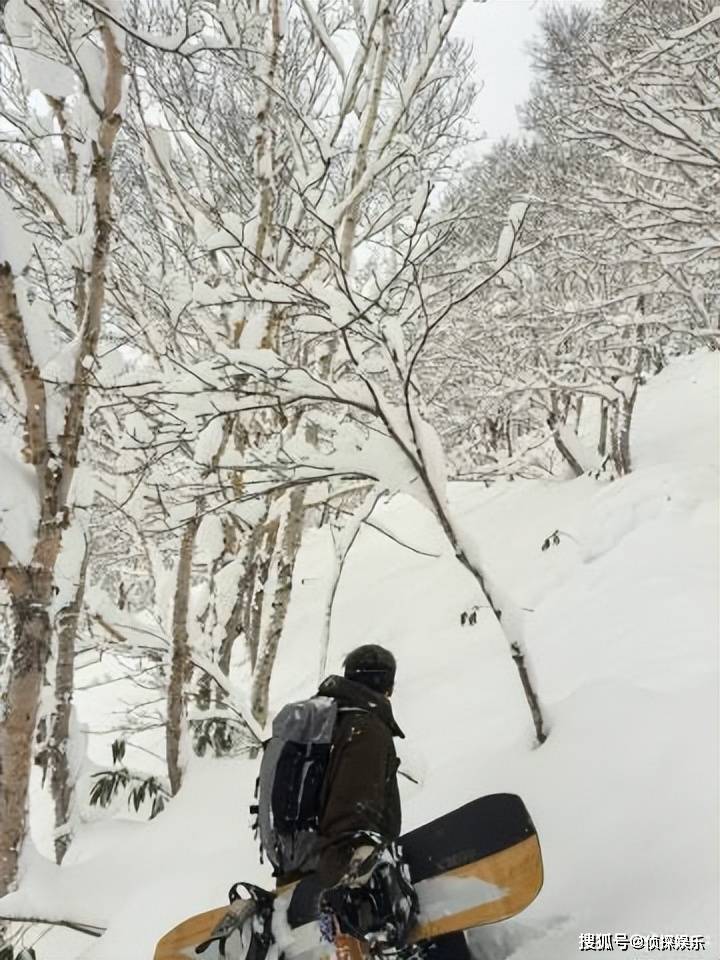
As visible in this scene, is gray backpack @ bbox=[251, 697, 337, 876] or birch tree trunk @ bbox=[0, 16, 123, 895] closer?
gray backpack @ bbox=[251, 697, 337, 876]

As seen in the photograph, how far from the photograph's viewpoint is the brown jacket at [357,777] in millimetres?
1697

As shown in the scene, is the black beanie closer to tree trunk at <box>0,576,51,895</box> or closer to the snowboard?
the snowboard

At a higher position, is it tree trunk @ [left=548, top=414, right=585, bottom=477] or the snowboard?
tree trunk @ [left=548, top=414, right=585, bottom=477]

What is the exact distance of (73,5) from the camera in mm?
3420

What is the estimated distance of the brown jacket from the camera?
66.8 inches

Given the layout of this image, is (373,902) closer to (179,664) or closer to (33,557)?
(33,557)

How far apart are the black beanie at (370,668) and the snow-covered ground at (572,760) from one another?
2.53ft

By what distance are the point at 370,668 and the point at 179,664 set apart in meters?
2.66

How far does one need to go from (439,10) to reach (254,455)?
3.74 m

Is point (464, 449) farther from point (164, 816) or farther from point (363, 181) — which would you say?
point (164, 816)

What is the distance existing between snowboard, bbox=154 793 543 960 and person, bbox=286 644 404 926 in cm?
8

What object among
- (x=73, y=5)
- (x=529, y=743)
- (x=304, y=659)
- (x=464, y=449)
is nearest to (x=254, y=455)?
(x=529, y=743)

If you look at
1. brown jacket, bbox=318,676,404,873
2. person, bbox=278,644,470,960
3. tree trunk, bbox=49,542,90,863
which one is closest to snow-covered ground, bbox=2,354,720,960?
tree trunk, bbox=49,542,90,863

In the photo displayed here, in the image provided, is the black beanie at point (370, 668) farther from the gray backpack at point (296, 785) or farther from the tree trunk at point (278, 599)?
the tree trunk at point (278, 599)
